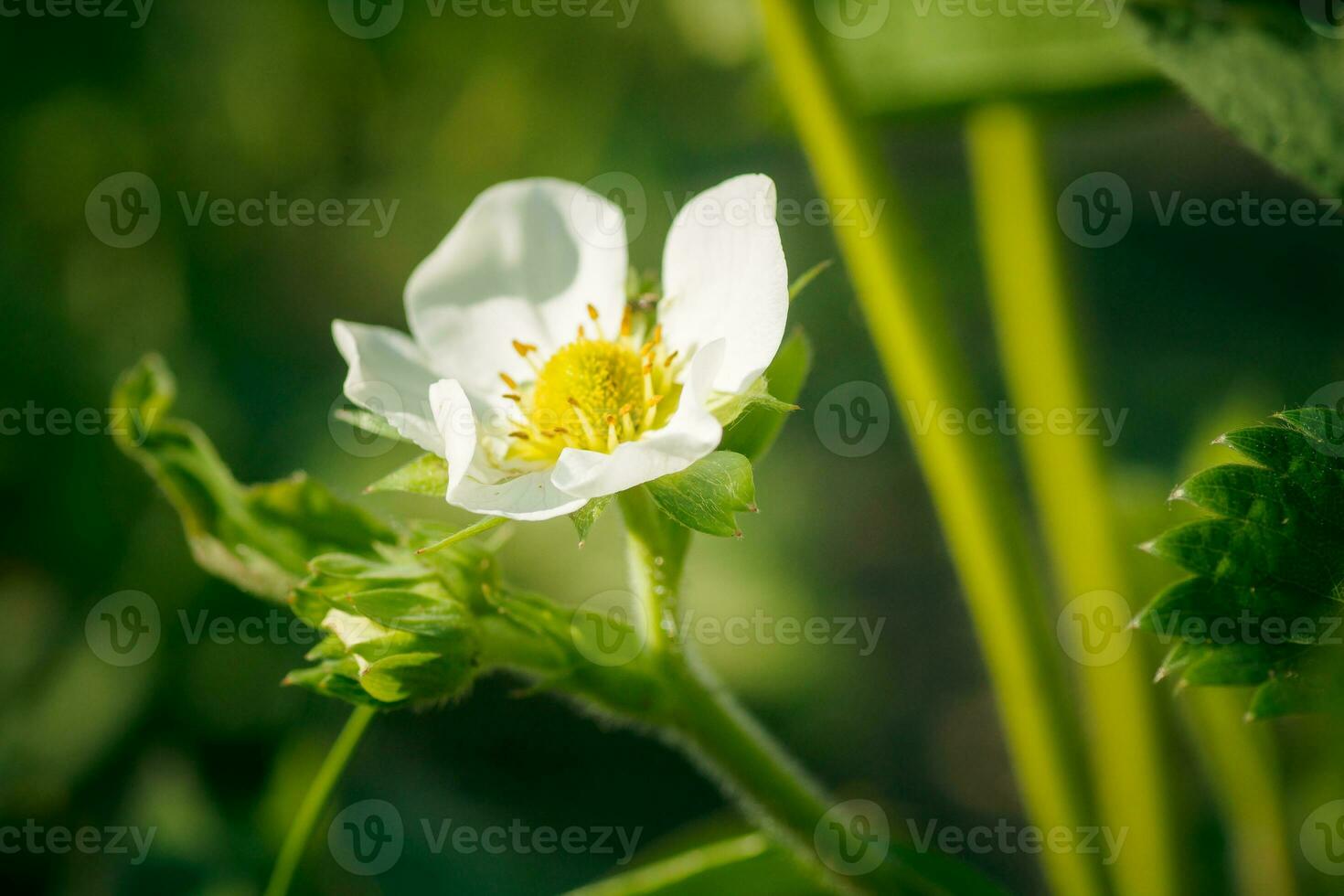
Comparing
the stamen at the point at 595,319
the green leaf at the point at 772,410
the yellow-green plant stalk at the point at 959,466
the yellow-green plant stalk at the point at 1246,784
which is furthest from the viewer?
the yellow-green plant stalk at the point at 1246,784

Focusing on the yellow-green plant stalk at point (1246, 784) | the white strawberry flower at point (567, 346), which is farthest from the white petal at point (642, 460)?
the yellow-green plant stalk at point (1246, 784)

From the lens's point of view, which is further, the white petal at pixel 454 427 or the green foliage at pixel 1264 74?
the green foliage at pixel 1264 74

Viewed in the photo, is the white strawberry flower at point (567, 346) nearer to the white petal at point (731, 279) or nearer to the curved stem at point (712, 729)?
the white petal at point (731, 279)

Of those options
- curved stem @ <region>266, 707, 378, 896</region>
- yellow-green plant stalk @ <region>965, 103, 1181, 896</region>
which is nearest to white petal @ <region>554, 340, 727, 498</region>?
curved stem @ <region>266, 707, 378, 896</region>

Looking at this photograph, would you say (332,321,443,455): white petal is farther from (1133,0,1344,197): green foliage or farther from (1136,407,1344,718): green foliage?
(1133,0,1344,197): green foliage

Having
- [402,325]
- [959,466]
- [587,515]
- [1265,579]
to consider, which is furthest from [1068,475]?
[402,325]

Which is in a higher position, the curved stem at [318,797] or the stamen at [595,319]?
the stamen at [595,319]

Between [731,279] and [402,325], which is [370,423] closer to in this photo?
[731,279]
